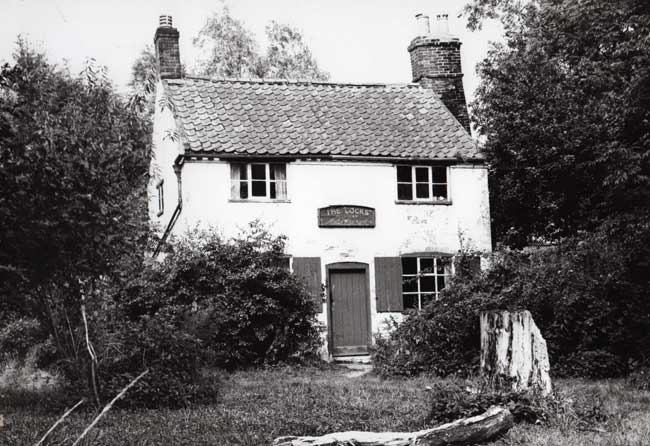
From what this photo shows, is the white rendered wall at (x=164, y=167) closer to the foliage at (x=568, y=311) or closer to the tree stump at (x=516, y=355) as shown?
the foliage at (x=568, y=311)

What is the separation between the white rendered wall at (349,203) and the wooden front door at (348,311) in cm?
24

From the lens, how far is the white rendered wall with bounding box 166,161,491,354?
2025 cm

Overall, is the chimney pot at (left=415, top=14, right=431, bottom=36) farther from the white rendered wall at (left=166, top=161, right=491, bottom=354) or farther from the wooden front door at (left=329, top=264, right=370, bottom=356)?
the wooden front door at (left=329, top=264, right=370, bottom=356)

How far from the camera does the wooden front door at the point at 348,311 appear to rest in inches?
812

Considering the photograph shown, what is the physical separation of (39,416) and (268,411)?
9.60ft

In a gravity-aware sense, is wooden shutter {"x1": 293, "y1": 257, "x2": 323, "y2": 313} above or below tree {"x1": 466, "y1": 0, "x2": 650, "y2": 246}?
below

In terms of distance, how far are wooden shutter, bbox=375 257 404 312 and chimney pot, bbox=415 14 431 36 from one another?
7.50m

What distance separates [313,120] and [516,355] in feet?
43.9

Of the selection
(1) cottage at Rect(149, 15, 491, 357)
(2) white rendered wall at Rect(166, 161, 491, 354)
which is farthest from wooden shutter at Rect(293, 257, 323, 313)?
(2) white rendered wall at Rect(166, 161, 491, 354)

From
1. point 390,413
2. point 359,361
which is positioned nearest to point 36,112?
point 390,413

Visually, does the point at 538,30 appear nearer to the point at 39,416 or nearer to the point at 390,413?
the point at 390,413

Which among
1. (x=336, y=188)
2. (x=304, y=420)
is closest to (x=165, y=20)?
(x=336, y=188)

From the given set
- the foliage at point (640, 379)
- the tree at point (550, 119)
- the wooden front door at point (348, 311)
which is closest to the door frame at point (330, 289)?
the wooden front door at point (348, 311)

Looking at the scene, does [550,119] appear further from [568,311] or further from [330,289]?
[568,311]
